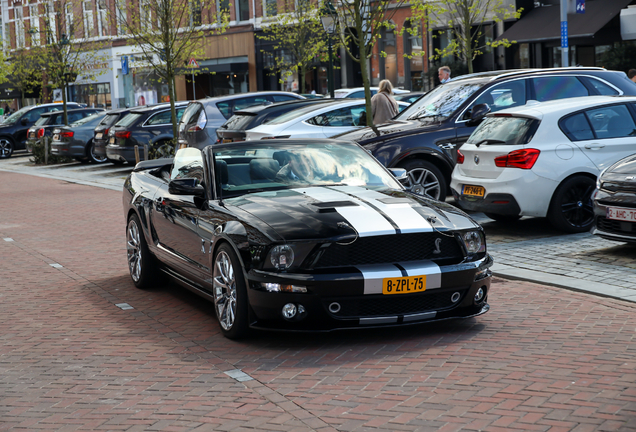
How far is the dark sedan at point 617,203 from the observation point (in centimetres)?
827

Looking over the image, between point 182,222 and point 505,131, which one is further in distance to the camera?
point 505,131

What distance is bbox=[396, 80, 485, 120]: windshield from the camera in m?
12.2

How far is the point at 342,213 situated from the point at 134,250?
323 cm

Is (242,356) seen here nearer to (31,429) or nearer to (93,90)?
(31,429)

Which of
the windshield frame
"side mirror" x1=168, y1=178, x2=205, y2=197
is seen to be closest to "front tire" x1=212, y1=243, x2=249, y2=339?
"side mirror" x1=168, y1=178, x2=205, y2=197

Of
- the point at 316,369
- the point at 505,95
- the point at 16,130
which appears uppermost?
the point at 505,95

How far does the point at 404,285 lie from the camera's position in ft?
18.4

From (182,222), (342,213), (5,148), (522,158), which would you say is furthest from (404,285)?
(5,148)

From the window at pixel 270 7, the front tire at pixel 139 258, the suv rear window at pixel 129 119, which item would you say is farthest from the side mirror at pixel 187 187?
the window at pixel 270 7

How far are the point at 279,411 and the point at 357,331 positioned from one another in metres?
1.77

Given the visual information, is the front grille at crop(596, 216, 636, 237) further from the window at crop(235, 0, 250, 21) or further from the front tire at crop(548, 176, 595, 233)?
the window at crop(235, 0, 250, 21)

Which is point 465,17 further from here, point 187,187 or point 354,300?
point 354,300

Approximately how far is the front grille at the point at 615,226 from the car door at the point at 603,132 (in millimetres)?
1480

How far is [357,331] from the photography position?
6219 mm
